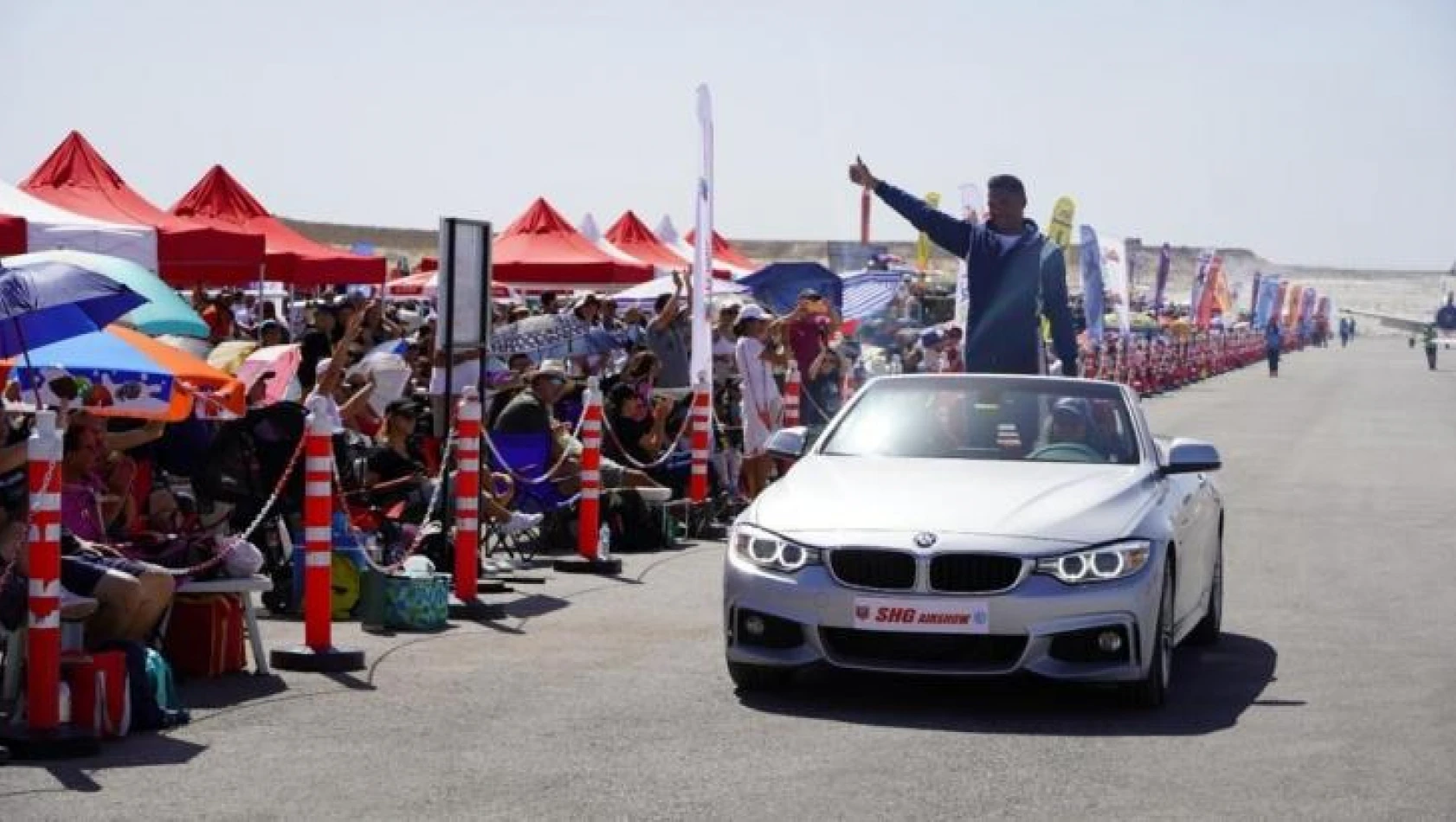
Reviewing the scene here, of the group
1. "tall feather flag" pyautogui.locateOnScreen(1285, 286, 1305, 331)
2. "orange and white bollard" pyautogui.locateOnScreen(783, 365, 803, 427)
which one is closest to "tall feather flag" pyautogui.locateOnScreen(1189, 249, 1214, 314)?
"tall feather flag" pyautogui.locateOnScreen(1285, 286, 1305, 331)

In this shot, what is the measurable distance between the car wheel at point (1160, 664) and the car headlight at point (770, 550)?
56.0 inches

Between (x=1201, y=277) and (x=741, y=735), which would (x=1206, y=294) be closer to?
(x=1201, y=277)

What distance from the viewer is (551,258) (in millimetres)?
33375

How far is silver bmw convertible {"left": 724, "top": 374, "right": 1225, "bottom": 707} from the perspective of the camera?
9750mm

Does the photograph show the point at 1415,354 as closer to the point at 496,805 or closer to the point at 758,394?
the point at 758,394

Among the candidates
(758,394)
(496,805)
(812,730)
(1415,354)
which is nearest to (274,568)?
(812,730)

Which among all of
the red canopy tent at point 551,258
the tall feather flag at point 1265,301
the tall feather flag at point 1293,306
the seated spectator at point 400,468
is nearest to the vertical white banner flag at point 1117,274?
the red canopy tent at point 551,258

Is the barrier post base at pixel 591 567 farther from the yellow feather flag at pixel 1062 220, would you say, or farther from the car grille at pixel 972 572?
the yellow feather flag at pixel 1062 220

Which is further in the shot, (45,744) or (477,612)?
(477,612)

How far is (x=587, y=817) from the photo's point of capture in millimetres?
7539

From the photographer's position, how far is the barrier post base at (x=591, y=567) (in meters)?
Result: 15.9

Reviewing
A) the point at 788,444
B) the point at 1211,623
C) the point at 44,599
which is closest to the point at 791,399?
the point at 1211,623

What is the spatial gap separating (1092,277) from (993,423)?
1390 inches

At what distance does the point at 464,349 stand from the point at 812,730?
6.66 meters
